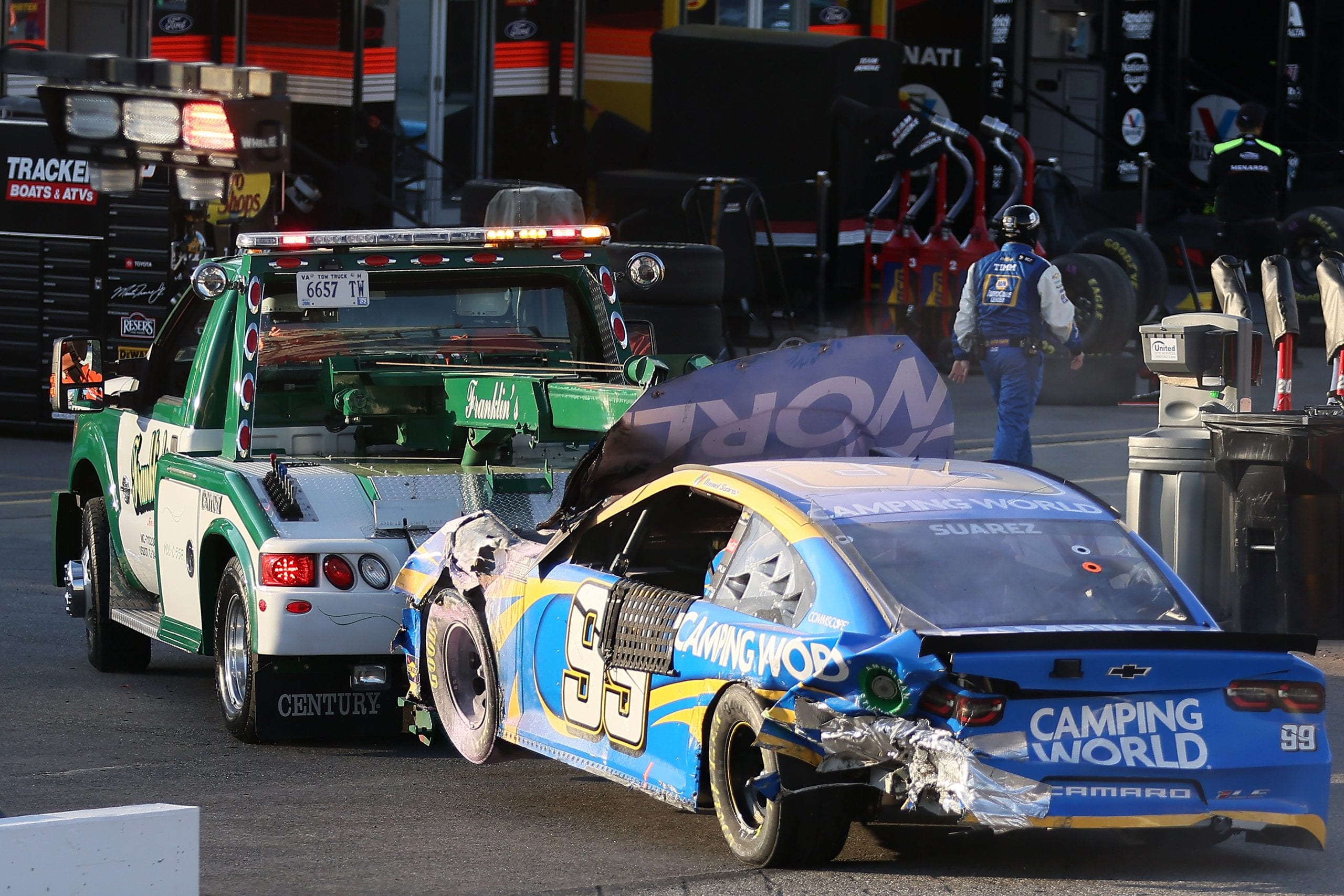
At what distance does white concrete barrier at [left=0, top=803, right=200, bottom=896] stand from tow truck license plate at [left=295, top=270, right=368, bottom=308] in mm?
3751

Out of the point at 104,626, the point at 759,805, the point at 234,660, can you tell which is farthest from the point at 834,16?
the point at 759,805

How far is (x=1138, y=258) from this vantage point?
2241 cm

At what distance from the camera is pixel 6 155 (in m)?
18.9

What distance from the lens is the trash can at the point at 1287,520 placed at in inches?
394

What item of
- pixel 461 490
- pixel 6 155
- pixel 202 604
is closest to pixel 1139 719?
pixel 461 490

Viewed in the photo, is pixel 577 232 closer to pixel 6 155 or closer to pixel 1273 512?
pixel 1273 512

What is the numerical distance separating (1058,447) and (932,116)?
227 inches

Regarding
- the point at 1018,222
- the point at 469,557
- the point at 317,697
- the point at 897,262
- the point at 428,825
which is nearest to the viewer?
the point at 428,825

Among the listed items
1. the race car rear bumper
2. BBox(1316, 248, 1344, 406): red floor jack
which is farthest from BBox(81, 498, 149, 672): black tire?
BBox(1316, 248, 1344, 406): red floor jack

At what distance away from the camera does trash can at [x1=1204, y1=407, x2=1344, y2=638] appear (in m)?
10.0

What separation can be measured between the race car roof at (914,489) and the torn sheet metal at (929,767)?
79cm

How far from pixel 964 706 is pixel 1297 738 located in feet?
3.38

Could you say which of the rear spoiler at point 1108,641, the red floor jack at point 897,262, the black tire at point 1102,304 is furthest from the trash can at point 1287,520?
the red floor jack at point 897,262

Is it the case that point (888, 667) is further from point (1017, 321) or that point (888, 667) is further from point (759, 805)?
point (1017, 321)
